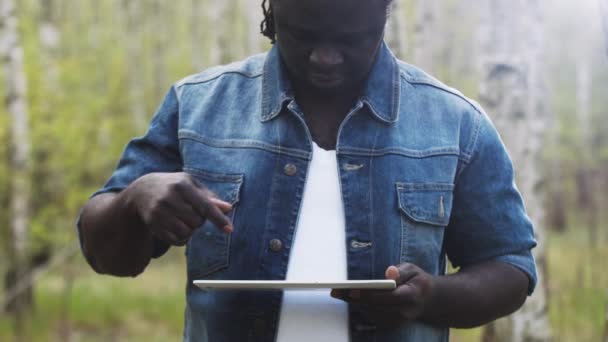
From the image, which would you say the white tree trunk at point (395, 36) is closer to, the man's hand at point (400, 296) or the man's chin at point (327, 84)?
the man's chin at point (327, 84)

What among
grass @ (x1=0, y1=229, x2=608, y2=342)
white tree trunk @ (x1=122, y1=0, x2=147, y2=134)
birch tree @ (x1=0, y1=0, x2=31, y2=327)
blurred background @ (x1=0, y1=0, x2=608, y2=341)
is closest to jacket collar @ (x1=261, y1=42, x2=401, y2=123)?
blurred background @ (x1=0, y1=0, x2=608, y2=341)

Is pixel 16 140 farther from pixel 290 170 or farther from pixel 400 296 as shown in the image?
pixel 400 296

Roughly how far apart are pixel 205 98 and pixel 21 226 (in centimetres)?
1162

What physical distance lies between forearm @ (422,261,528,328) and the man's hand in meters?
0.05

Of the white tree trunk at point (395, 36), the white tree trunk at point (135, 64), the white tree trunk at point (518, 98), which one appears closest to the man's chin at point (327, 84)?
the white tree trunk at point (395, 36)

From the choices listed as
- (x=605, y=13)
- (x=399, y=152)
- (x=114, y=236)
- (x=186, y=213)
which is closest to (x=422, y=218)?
(x=399, y=152)

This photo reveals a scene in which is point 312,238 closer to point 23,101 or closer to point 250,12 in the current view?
point 23,101

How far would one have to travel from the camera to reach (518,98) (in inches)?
297

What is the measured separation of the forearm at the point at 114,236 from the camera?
7.54 ft

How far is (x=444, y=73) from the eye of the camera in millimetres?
29391

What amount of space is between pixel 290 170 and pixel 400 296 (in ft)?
1.42

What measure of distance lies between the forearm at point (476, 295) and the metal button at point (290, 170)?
45 cm

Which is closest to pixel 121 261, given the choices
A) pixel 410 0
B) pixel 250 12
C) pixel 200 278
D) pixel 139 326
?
pixel 200 278

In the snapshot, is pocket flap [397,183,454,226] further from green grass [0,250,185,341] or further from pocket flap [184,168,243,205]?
green grass [0,250,185,341]
